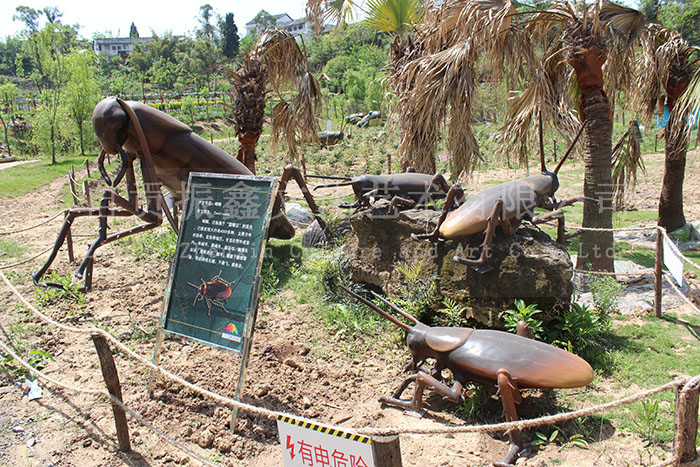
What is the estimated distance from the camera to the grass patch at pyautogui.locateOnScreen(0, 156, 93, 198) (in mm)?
12363

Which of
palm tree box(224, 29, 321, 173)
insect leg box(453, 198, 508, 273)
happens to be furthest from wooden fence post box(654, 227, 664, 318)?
palm tree box(224, 29, 321, 173)

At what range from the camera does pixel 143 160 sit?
15.5ft

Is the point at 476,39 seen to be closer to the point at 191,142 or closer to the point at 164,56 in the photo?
the point at 191,142

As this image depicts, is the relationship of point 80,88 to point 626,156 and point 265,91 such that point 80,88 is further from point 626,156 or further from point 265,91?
point 626,156

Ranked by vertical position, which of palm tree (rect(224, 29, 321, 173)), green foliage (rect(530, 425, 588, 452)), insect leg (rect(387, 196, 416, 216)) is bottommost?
green foliage (rect(530, 425, 588, 452))

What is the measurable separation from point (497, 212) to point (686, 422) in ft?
7.10

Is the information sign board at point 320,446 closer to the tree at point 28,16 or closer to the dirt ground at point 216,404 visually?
the dirt ground at point 216,404

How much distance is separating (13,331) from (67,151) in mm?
19540

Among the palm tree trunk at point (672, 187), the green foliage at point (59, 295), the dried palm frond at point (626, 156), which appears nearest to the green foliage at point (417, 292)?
the green foliage at point (59, 295)

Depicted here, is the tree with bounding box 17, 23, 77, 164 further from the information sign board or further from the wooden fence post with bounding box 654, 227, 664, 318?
the wooden fence post with bounding box 654, 227, 664, 318

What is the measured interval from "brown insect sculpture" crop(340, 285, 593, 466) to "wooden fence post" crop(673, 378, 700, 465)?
37.9 inches

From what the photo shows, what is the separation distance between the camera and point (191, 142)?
525cm

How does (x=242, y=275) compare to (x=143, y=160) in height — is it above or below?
below

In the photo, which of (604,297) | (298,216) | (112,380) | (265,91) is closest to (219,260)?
(112,380)
